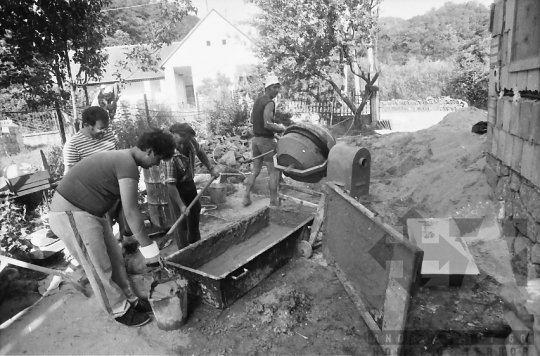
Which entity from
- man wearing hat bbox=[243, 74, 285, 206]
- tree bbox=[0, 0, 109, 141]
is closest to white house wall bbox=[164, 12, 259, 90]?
tree bbox=[0, 0, 109, 141]

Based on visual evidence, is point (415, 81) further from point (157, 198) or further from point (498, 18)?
point (157, 198)

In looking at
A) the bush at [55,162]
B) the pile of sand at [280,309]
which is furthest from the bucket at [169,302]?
the bush at [55,162]

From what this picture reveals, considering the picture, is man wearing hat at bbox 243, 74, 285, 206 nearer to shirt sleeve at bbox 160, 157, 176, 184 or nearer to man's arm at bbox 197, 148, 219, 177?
man's arm at bbox 197, 148, 219, 177

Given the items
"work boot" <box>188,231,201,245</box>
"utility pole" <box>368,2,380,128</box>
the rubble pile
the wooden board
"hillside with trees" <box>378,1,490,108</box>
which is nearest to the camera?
the wooden board

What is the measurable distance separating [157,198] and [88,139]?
4.02ft

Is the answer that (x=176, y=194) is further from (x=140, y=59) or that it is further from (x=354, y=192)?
(x=140, y=59)

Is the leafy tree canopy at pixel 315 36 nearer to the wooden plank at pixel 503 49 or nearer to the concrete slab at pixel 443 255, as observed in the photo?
the wooden plank at pixel 503 49

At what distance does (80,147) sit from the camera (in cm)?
406

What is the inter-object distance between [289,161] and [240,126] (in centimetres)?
821

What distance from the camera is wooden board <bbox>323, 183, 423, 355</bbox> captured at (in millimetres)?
2477

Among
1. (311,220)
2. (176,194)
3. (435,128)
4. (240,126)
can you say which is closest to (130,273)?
(176,194)

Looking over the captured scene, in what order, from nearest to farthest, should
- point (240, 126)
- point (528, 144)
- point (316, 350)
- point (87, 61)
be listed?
point (316, 350)
point (528, 144)
point (87, 61)
point (240, 126)

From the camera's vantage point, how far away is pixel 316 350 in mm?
2877

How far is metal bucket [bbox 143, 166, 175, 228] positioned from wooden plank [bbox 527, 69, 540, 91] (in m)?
4.34
